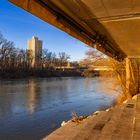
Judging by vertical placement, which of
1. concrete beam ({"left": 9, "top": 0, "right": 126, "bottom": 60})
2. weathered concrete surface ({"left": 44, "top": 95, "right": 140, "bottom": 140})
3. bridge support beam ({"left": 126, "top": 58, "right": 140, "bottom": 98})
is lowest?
weathered concrete surface ({"left": 44, "top": 95, "right": 140, "bottom": 140})

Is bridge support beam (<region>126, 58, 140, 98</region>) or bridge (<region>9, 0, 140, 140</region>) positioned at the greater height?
bridge (<region>9, 0, 140, 140</region>)

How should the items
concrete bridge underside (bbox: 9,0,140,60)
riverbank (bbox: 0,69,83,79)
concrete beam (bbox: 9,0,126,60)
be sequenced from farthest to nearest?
1. riverbank (bbox: 0,69,83,79)
2. concrete bridge underside (bbox: 9,0,140,60)
3. concrete beam (bbox: 9,0,126,60)

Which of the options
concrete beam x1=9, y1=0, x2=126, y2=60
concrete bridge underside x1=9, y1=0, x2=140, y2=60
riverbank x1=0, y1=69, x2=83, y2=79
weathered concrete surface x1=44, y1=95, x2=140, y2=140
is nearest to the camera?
concrete beam x1=9, y1=0, x2=126, y2=60

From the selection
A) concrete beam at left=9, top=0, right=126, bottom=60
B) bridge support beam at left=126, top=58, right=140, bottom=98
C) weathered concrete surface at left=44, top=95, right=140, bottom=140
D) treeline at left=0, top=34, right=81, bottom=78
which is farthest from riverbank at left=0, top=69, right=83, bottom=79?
concrete beam at left=9, top=0, right=126, bottom=60

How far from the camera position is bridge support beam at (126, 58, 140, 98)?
14.1 meters

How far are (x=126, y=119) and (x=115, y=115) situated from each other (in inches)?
20.8

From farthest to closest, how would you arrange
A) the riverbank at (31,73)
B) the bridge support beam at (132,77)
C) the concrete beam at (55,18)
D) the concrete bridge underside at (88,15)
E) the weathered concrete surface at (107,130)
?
the riverbank at (31,73) < the bridge support beam at (132,77) < the weathered concrete surface at (107,130) < the concrete bridge underside at (88,15) < the concrete beam at (55,18)

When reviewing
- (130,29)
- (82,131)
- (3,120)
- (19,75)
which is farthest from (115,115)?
(19,75)

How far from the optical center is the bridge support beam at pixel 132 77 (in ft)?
46.3

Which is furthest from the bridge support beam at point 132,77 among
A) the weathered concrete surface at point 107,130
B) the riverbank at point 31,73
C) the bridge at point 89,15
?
the riverbank at point 31,73

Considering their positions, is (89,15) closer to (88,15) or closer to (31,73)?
(88,15)

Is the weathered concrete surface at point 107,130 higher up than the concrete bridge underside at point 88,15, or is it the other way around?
the concrete bridge underside at point 88,15

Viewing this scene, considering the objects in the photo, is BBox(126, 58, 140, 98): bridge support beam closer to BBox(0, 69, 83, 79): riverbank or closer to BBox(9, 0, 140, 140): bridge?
BBox(9, 0, 140, 140): bridge

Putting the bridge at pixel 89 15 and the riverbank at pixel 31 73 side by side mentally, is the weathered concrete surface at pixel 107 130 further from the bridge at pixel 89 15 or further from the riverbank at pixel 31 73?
the riverbank at pixel 31 73
